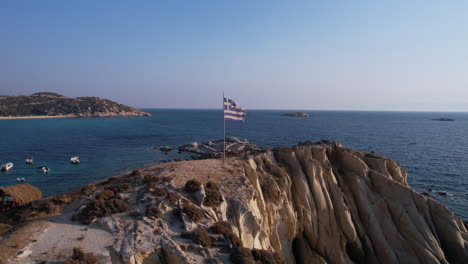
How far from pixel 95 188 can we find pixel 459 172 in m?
65.2

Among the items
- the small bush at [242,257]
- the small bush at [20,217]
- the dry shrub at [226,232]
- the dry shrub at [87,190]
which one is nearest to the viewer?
the small bush at [242,257]

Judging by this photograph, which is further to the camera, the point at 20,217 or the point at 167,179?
the point at 167,179

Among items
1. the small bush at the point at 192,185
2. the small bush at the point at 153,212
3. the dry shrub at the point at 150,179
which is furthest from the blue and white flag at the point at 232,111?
the small bush at the point at 153,212

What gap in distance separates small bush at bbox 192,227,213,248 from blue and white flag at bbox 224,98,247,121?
13816 millimetres

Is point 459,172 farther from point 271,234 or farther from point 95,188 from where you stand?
point 95,188

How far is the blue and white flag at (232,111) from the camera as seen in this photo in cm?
2772

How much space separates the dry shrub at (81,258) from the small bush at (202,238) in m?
5.16

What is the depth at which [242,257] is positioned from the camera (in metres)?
14.6

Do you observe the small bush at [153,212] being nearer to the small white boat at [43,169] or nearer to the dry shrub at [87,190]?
the dry shrub at [87,190]

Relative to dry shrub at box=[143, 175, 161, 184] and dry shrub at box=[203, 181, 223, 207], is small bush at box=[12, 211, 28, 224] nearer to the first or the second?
dry shrub at box=[143, 175, 161, 184]

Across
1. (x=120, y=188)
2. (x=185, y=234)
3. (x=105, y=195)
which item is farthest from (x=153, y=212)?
(x=120, y=188)

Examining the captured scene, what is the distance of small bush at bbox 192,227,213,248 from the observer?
1540cm

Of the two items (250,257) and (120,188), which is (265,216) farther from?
(120,188)

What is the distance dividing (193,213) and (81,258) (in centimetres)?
681
